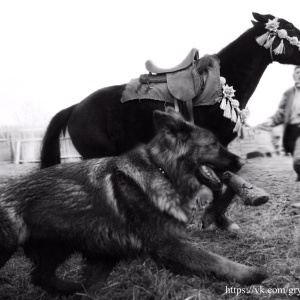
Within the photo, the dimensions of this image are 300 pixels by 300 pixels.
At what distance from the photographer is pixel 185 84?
3.51m

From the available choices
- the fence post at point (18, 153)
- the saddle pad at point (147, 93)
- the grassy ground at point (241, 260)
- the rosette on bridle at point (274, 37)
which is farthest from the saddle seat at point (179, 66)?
the fence post at point (18, 153)

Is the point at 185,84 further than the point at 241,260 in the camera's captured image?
Yes

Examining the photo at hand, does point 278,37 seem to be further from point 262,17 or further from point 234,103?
point 234,103

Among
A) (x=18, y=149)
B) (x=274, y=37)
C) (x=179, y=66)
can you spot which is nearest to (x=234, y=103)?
(x=179, y=66)

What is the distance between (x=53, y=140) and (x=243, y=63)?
2.15m

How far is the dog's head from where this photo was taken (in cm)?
241

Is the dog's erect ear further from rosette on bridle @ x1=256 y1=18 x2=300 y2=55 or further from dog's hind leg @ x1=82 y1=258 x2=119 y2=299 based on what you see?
rosette on bridle @ x1=256 y1=18 x2=300 y2=55

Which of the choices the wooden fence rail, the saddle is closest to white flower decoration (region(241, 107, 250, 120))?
the saddle

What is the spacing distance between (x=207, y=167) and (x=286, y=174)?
2410 millimetres

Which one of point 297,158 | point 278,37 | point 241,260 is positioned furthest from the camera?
point 297,158

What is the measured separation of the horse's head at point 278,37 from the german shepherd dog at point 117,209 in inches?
68.4

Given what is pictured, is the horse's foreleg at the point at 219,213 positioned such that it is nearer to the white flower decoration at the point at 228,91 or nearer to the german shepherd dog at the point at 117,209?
the white flower decoration at the point at 228,91

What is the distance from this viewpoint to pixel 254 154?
182 inches

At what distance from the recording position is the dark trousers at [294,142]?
4.43 metres
